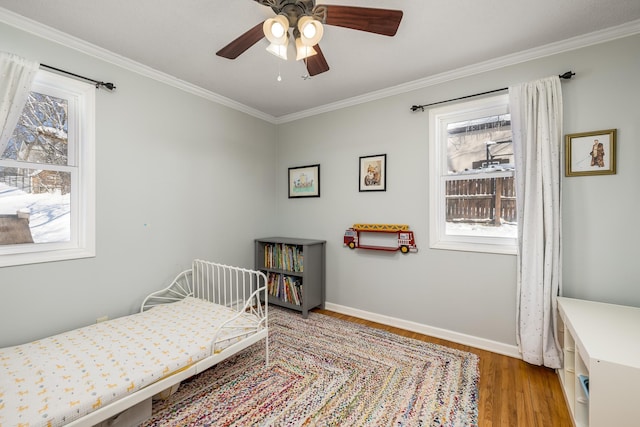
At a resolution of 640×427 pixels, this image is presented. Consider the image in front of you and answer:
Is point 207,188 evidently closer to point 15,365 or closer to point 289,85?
point 289,85

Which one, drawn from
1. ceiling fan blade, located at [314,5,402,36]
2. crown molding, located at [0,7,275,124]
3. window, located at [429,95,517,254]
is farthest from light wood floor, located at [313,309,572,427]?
crown molding, located at [0,7,275,124]

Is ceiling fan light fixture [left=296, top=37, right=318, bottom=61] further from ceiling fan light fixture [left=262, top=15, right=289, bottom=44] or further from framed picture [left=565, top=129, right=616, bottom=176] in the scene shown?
framed picture [left=565, top=129, right=616, bottom=176]

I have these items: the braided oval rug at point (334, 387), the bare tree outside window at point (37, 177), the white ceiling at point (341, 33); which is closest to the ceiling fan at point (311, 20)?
the white ceiling at point (341, 33)

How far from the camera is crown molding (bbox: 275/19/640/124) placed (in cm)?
192

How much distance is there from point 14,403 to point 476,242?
3147mm

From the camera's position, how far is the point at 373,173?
3.01m

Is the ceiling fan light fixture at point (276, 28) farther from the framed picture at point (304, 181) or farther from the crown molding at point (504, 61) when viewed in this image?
the framed picture at point (304, 181)

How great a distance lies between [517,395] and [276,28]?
2.67 metres

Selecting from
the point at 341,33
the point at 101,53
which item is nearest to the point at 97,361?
the point at 101,53

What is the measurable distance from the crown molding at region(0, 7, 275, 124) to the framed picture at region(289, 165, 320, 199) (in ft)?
3.55

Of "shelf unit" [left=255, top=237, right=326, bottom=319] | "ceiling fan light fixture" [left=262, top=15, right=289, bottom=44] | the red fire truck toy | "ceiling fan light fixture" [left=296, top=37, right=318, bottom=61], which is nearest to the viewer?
"ceiling fan light fixture" [left=262, top=15, right=289, bottom=44]

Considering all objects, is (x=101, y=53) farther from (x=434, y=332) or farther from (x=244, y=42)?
(x=434, y=332)

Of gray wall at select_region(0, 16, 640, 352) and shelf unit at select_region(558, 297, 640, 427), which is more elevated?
gray wall at select_region(0, 16, 640, 352)

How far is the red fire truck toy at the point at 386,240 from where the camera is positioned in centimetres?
277
